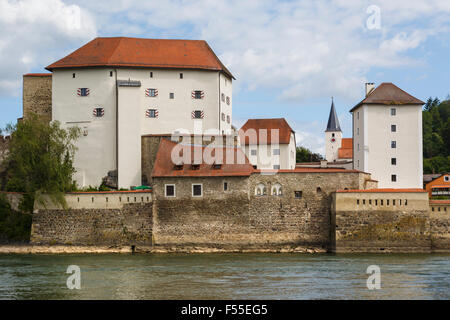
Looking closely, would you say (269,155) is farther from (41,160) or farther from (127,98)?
(41,160)

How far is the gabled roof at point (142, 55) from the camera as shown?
52.0 metres

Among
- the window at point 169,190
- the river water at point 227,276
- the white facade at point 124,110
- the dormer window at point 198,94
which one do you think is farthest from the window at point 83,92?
the river water at point 227,276

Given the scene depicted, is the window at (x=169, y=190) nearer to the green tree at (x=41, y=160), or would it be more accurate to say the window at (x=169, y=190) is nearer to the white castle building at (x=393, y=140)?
the green tree at (x=41, y=160)

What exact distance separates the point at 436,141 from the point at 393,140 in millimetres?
44573

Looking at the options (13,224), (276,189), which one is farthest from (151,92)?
(276,189)

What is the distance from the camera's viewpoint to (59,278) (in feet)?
101

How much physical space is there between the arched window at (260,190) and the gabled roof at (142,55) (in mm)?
13876

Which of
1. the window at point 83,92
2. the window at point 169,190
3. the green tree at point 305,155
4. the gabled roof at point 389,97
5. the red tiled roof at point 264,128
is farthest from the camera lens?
the green tree at point 305,155

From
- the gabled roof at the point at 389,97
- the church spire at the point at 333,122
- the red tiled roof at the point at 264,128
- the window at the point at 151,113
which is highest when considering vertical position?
the church spire at the point at 333,122

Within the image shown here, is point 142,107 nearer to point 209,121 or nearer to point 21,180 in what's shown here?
point 209,121

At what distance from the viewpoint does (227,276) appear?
30.7 meters

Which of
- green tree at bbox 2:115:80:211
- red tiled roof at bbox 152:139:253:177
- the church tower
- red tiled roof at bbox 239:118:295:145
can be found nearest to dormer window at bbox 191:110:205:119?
red tiled roof at bbox 239:118:295:145
